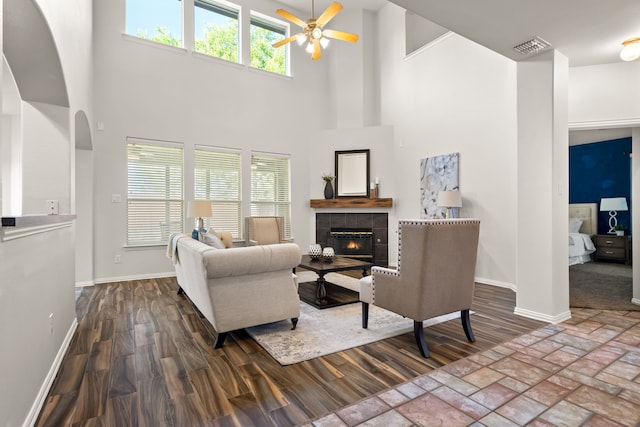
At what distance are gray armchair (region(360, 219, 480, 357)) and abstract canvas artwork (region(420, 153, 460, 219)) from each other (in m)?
2.70

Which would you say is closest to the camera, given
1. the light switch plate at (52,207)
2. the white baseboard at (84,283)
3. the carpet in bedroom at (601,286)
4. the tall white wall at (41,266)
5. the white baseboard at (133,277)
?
the tall white wall at (41,266)

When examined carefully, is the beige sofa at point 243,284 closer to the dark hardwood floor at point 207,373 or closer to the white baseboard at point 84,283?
the dark hardwood floor at point 207,373

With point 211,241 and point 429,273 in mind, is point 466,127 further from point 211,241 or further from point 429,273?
point 211,241

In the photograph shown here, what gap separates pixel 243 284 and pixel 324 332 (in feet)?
2.77

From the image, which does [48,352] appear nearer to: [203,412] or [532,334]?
[203,412]

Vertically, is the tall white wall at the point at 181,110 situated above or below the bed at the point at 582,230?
above

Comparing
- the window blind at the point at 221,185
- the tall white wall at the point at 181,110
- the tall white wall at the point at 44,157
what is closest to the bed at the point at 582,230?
the tall white wall at the point at 181,110

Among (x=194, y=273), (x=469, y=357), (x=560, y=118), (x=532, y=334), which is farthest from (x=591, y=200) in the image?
(x=194, y=273)

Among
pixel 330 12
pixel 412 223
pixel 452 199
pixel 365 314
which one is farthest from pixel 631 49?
pixel 365 314

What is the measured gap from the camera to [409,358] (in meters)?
2.38

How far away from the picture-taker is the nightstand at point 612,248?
6.18 m

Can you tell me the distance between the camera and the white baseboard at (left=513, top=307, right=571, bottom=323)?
3131 millimetres

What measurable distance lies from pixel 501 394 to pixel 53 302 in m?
2.98

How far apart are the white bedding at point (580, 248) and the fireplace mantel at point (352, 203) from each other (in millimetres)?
3716
